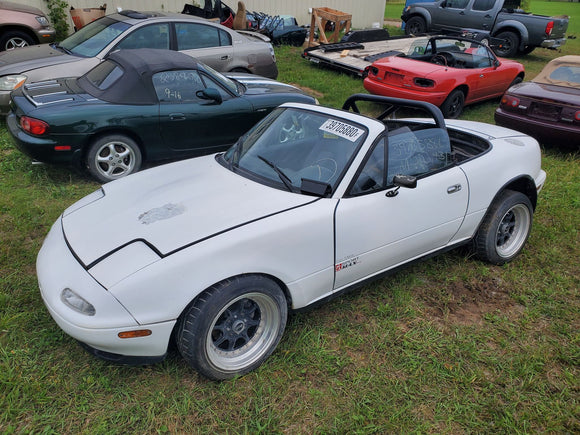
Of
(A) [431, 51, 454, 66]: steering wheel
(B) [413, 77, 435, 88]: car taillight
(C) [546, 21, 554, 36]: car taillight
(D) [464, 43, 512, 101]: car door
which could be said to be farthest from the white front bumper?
(C) [546, 21, 554, 36]: car taillight

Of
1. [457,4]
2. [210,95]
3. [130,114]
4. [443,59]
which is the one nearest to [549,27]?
[457,4]

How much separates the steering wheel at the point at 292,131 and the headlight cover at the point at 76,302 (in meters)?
1.70

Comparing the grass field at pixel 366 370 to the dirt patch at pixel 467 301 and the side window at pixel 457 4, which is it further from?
the side window at pixel 457 4

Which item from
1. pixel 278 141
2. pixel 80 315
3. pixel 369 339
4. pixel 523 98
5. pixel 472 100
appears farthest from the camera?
pixel 472 100

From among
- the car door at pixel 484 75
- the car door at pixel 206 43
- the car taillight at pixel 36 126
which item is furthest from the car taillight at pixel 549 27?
the car taillight at pixel 36 126

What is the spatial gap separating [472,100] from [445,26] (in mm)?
8097

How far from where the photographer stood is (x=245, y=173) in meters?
3.18

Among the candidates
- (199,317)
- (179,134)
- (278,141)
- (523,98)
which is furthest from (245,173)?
(523,98)

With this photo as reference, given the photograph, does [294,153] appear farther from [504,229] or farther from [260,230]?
[504,229]

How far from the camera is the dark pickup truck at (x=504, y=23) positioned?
1376 cm

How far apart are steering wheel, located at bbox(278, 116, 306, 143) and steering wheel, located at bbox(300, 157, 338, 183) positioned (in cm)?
31

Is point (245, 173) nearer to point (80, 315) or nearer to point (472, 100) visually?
point (80, 315)

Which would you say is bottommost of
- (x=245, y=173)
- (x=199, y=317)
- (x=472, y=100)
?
(x=472, y=100)

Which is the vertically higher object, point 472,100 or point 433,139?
point 433,139
